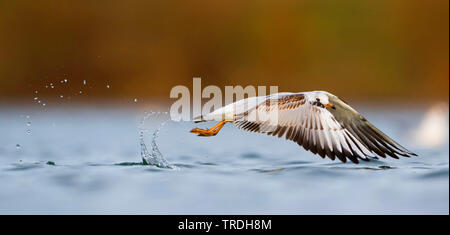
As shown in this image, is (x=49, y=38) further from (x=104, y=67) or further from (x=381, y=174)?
(x=381, y=174)

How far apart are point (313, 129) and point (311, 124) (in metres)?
0.05

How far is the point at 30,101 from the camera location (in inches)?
566

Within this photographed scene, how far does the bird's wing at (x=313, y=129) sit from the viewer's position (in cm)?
581

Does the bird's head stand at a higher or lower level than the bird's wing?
higher

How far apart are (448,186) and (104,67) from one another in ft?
31.7

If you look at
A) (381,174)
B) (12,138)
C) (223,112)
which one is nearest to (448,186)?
(381,174)

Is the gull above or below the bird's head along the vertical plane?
below

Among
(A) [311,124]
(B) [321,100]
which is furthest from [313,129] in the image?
(B) [321,100]

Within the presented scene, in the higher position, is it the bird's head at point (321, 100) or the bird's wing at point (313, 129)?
the bird's head at point (321, 100)

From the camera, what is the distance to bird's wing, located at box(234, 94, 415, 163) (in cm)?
581

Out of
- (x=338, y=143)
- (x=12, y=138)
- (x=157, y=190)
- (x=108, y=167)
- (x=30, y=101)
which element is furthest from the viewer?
(x=30, y=101)

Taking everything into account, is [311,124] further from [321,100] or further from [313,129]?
[321,100]

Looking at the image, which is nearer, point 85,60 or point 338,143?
point 338,143

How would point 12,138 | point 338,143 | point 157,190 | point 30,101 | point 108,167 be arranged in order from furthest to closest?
point 30,101, point 12,138, point 108,167, point 338,143, point 157,190
